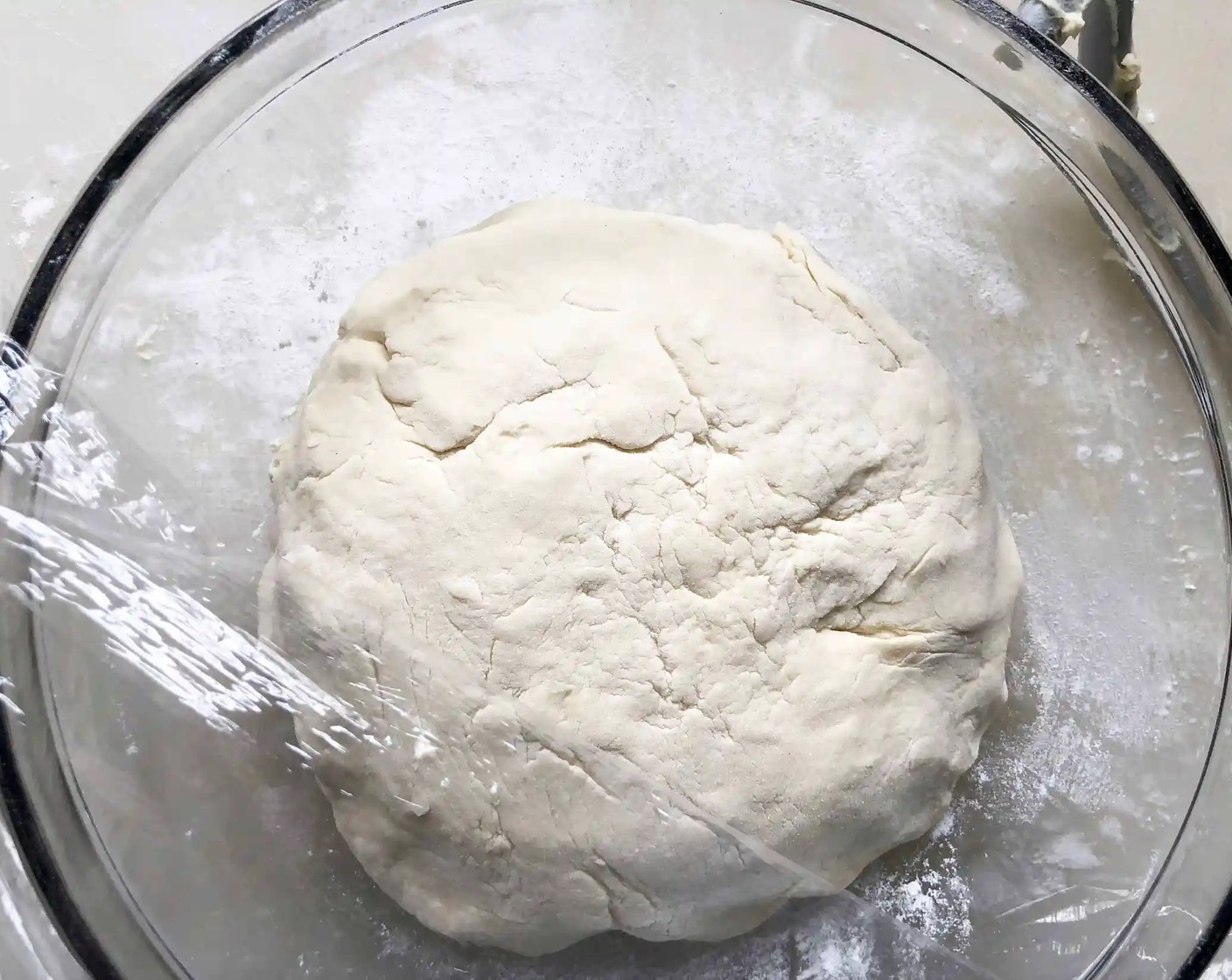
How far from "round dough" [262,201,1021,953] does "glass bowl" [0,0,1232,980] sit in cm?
13

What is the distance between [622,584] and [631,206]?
0.49 meters

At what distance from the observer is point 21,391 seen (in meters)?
0.89

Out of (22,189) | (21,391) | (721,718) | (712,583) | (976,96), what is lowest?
(721,718)

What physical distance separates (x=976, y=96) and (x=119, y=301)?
3.03ft

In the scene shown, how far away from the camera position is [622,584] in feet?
2.50

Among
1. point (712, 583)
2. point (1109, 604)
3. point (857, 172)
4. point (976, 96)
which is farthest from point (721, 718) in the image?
point (976, 96)

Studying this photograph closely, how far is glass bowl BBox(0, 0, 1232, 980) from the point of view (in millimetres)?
882

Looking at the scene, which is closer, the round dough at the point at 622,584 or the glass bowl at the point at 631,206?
the round dough at the point at 622,584

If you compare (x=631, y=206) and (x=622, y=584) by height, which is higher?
(x=631, y=206)

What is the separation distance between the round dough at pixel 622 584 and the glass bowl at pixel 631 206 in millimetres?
128

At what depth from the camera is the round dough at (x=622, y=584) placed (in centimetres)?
76

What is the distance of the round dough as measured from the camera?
0.76 metres

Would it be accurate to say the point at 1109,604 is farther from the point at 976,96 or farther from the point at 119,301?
the point at 119,301

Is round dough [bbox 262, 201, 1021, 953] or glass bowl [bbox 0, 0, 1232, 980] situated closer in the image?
round dough [bbox 262, 201, 1021, 953]
